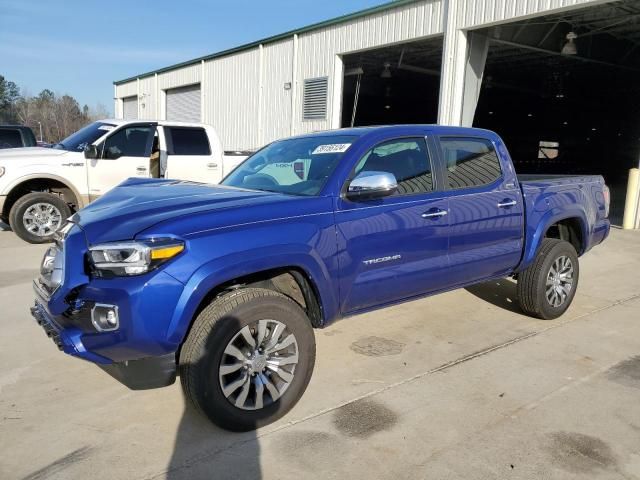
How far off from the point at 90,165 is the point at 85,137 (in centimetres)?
67

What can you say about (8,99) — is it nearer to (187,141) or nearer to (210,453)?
(187,141)

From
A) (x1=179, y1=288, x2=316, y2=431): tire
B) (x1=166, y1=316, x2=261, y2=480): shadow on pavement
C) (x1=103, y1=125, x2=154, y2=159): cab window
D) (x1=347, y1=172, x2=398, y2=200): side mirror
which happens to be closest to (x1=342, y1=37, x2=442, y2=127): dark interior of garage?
(x1=103, y1=125, x2=154, y2=159): cab window

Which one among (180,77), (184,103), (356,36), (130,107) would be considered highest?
(180,77)

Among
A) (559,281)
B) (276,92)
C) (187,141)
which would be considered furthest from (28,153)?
(276,92)

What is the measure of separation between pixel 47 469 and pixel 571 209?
4.97 meters

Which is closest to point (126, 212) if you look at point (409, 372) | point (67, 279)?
point (67, 279)

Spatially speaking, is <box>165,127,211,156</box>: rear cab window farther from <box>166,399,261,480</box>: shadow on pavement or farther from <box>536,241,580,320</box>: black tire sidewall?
<box>166,399,261,480</box>: shadow on pavement

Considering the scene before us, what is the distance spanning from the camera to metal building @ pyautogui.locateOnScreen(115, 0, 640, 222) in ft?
37.3

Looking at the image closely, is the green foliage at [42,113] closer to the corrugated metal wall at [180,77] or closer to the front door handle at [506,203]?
the corrugated metal wall at [180,77]

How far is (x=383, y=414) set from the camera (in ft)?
11.0

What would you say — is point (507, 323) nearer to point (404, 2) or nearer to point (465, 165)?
point (465, 165)

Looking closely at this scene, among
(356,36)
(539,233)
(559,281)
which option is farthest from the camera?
(356,36)

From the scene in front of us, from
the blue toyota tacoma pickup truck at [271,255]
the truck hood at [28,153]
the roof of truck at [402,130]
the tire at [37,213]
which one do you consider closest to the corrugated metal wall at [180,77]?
the truck hood at [28,153]

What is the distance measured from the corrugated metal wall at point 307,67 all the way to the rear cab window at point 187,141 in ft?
17.5
